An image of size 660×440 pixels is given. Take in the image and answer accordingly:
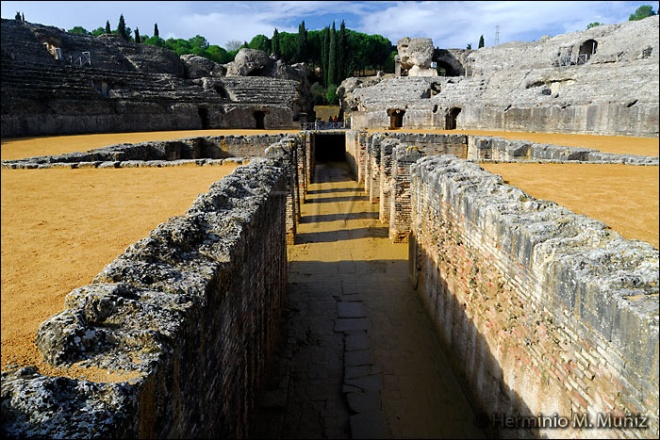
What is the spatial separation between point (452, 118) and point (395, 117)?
4255 millimetres

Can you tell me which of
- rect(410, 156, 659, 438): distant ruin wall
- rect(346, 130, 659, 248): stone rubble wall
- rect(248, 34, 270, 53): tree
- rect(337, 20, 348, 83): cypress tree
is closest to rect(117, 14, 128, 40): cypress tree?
rect(248, 34, 270, 53): tree

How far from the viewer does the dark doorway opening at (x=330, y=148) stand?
103 feet

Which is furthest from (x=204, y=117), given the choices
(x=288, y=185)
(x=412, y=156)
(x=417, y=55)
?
(x=412, y=156)

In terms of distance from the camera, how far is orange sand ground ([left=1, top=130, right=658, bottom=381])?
3.15 metres

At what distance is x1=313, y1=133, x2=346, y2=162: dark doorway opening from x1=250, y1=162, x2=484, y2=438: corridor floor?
2066cm

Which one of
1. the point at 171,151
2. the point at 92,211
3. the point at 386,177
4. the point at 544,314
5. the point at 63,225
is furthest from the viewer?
the point at 171,151

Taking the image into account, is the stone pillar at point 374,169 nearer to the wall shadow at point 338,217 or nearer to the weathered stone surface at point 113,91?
the wall shadow at point 338,217

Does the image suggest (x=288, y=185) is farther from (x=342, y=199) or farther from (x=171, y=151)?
A: (x=171, y=151)

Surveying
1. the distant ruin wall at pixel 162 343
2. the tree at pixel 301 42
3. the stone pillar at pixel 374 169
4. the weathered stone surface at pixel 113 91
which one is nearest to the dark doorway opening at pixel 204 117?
the weathered stone surface at pixel 113 91

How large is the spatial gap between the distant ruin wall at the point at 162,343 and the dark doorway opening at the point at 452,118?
88.6 ft

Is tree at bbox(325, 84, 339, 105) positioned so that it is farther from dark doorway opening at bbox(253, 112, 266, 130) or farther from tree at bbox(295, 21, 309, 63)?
dark doorway opening at bbox(253, 112, 266, 130)

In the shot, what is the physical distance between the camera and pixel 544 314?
3.79 m

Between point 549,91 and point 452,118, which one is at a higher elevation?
point 549,91

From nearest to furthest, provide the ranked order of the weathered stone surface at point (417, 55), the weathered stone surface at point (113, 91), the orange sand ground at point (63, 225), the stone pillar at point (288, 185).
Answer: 1. the orange sand ground at point (63, 225)
2. the stone pillar at point (288, 185)
3. the weathered stone surface at point (113, 91)
4. the weathered stone surface at point (417, 55)
